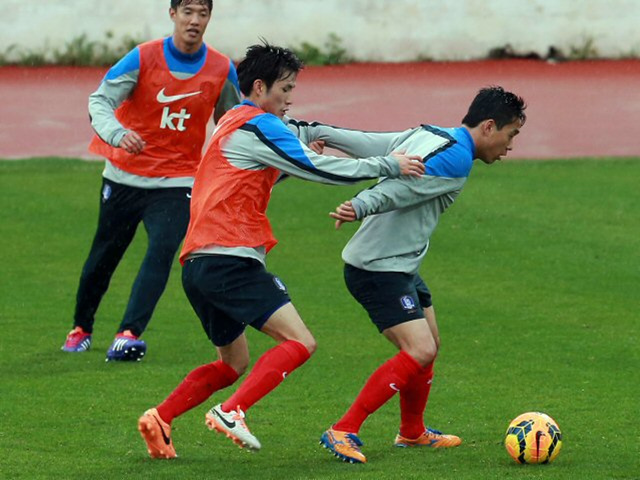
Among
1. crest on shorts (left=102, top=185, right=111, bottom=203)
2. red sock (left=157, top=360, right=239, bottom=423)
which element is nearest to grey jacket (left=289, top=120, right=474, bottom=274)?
red sock (left=157, top=360, right=239, bottom=423)

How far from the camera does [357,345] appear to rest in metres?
9.80

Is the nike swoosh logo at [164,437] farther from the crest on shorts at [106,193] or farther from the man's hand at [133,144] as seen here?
the crest on shorts at [106,193]

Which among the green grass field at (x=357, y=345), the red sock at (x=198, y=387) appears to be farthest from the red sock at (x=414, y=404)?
the red sock at (x=198, y=387)

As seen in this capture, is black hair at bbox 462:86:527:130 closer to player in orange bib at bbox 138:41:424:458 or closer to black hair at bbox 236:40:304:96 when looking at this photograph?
player in orange bib at bbox 138:41:424:458

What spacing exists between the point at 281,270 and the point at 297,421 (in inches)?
189

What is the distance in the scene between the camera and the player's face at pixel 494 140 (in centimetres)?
708

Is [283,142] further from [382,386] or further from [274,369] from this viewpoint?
[382,386]

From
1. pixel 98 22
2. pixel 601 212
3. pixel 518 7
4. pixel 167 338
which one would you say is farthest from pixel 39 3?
pixel 167 338

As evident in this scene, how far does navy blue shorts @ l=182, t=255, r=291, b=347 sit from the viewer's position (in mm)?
6551

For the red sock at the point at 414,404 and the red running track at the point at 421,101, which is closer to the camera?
the red sock at the point at 414,404

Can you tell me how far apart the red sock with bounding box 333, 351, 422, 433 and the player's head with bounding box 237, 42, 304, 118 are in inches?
50.9

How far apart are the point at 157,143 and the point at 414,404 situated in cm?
303

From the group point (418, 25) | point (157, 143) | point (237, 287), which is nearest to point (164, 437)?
point (237, 287)

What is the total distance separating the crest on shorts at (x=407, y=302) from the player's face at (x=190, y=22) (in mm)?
2814
